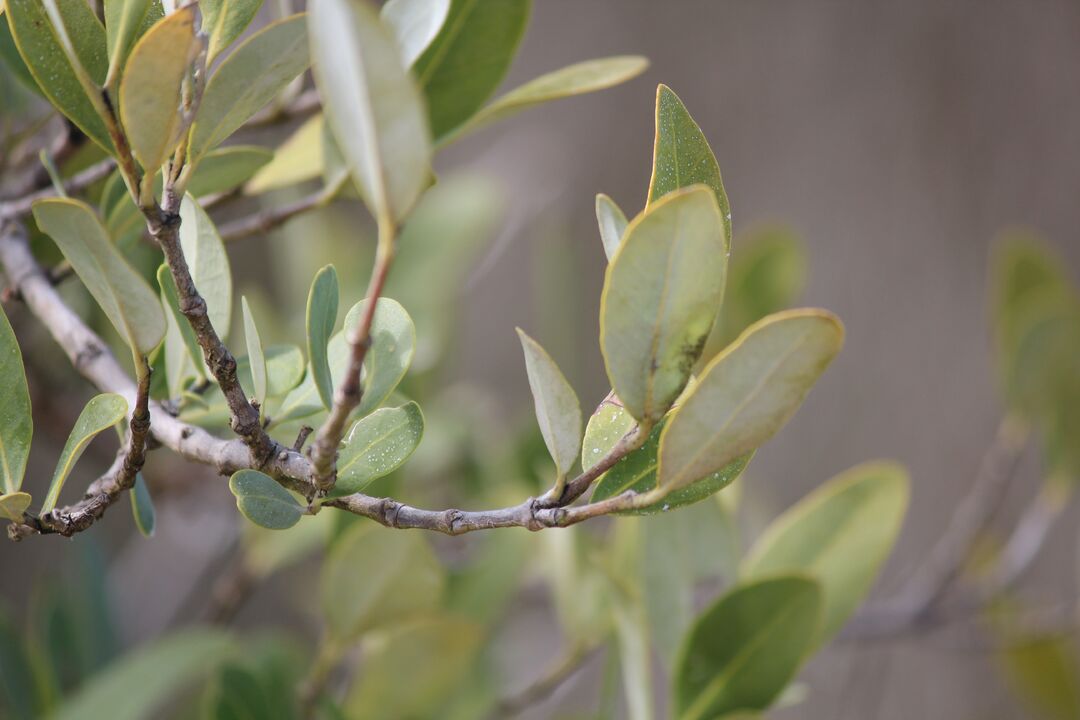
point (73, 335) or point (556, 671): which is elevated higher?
point (73, 335)

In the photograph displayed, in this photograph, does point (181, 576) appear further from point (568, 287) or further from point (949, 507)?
point (949, 507)

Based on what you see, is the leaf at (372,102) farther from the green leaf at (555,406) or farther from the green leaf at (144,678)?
the green leaf at (144,678)

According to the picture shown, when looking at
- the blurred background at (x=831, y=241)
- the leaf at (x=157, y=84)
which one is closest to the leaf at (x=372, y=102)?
the leaf at (x=157, y=84)

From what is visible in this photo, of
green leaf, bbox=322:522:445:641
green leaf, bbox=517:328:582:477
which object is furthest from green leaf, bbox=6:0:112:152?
green leaf, bbox=322:522:445:641

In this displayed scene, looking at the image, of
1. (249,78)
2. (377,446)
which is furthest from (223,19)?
(377,446)

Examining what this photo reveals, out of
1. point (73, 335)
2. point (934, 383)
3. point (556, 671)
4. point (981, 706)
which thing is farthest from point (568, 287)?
point (981, 706)

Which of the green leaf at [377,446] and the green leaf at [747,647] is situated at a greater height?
the green leaf at [377,446]
